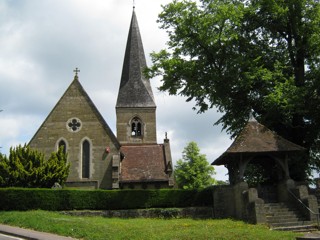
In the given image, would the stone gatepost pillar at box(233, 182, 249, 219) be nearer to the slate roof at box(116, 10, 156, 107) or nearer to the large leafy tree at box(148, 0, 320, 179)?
the large leafy tree at box(148, 0, 320, 179)

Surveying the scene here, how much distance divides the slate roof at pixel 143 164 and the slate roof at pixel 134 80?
27.6 feet

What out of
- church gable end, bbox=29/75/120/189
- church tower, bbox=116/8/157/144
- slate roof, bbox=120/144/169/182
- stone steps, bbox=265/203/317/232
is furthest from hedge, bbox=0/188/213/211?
church tower, bbox=116/8/157/144

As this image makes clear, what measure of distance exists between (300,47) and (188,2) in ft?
26.6

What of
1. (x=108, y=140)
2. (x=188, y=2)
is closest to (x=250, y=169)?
(x=108, y=140)

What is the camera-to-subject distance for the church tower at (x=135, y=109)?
44.3 meters

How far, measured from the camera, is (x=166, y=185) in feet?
107

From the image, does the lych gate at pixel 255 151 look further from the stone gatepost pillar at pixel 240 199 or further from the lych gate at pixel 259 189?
the stone gatepost pillar at pixel 240 199

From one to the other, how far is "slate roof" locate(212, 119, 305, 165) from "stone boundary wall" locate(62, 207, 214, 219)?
3.27 meters

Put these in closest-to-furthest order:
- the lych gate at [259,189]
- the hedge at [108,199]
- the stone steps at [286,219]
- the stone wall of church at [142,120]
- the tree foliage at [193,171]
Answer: the stone steps at [286,219]
the lych gate at [259,189]
the hedge at [108,199]
the stone wall of church at [142,120]
the tree foliage at [193,171]

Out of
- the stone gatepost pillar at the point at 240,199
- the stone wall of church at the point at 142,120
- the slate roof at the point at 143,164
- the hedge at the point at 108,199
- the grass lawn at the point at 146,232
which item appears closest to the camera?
the grass lawn at the point at 146,232

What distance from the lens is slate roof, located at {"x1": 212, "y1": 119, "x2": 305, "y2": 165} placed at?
2005cm

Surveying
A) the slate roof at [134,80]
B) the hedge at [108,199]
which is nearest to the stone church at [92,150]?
the hedge at [108,199]

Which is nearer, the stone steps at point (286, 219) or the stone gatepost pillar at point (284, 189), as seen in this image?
the stone steps at point (286, 219)

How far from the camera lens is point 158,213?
878 inches
